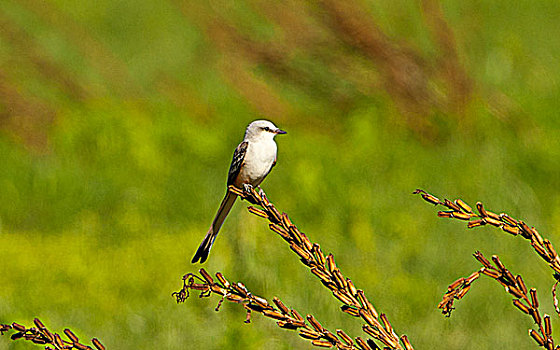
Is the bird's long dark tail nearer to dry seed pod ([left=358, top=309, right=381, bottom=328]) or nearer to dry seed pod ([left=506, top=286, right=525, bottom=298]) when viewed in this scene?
dry seed pod ([left=358, top=309, right=381, bottom=328])

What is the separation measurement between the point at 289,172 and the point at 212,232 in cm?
485

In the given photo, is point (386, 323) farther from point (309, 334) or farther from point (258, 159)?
point (258, 159)

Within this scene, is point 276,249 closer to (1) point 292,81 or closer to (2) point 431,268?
(2) point 431,268

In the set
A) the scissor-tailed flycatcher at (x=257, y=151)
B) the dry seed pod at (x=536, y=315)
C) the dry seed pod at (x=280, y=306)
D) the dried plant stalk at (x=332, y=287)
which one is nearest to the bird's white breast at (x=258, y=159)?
the scissor-tailed flycatcher at (x=257, y=151)

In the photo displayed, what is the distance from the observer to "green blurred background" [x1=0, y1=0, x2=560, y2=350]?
5504 millimetres

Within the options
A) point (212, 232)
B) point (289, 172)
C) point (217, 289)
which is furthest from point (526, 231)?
point (289, 172)

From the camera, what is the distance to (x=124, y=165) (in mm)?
8945

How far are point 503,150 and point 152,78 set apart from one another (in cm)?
601

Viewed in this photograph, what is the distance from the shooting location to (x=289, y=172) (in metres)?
8.07

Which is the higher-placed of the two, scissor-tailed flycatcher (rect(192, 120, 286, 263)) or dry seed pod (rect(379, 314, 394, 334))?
scissor-tailed flycatcher (rect(192, 120, 286, 263))

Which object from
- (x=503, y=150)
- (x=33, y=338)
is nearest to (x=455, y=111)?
(x=503, y=150)

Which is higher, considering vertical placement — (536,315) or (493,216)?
(493,216)

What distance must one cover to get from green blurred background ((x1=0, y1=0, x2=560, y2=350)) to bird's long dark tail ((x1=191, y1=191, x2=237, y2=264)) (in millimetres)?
999

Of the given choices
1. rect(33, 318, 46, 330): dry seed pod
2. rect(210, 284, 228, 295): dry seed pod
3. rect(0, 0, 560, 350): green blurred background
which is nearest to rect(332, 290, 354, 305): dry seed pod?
rect(210, 284, 228, 295): dry seed pod
